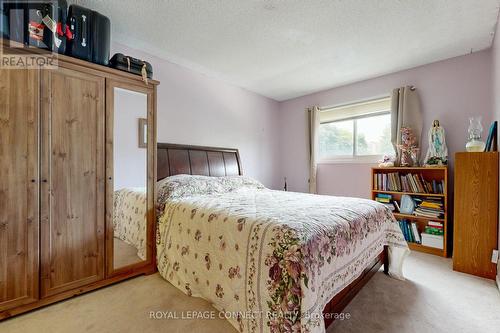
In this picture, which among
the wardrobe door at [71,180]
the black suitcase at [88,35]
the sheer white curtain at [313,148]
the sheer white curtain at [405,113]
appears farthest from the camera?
the sheer white curtain at [313,148]

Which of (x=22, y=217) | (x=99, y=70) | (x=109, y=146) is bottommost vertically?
(x=22, y=217)

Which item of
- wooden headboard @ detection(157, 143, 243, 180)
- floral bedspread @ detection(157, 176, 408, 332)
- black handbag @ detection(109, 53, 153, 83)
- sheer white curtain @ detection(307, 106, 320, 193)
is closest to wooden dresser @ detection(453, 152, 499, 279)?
floral bedspread @ detection(157, 176, 408, 332)

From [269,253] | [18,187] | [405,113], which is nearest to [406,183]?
[405,113]

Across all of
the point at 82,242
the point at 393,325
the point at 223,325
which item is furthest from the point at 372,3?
the point at 82,242

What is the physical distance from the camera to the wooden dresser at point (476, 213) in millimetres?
2102

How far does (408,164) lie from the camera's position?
3008 millimetres

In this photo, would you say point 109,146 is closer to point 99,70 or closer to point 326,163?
point 99,70

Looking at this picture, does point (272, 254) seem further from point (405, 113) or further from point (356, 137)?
point (356, 137)

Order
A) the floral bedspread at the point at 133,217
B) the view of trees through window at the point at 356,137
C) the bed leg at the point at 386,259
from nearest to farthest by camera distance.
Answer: the floral bedspread at the point at 133,217
the bed leg at the point at 386,259
the view of trees through window at the point at 356,137

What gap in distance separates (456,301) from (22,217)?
130 inches

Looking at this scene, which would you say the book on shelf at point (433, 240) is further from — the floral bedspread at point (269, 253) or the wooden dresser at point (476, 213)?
the floral bedspread at point (269, 253)

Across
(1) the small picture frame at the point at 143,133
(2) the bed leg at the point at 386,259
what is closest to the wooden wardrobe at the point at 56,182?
(1) the small picture frame at the point at 143,133

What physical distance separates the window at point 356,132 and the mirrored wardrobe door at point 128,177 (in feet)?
9.99

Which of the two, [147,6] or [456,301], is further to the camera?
[147,6]
